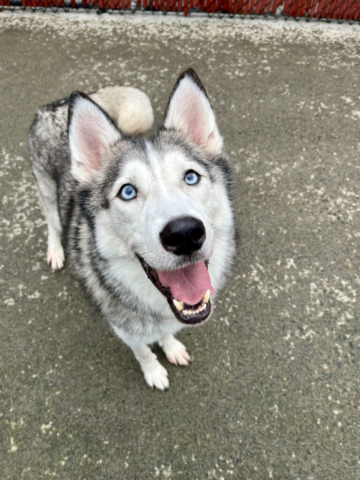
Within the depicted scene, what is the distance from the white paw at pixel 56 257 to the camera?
344 cm

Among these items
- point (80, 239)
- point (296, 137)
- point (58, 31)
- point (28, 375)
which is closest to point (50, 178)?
point (80, 239)

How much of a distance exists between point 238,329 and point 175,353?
0.66m

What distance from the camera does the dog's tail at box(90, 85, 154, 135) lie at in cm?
323

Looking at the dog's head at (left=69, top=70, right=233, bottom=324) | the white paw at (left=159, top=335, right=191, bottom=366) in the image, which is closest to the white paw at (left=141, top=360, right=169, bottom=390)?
the white paw at (left=159, top=335, right=191, bottom=366)

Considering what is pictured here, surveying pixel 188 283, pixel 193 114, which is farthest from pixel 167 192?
pixel 193 114

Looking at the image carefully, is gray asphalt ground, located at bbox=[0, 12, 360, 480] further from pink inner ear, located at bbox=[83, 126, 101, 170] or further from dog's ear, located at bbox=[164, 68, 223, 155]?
dog's ear, located at bbox=[164, 68, 223, 155]

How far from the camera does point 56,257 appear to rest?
3455 mm

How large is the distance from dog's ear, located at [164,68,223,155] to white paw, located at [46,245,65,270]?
6.36 feet

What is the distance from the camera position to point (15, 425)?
2617 millimetres

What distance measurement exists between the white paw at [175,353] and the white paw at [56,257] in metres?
1.46

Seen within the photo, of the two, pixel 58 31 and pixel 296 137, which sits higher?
pixel 58 31

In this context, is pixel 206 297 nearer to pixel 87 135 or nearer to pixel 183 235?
pixel 183 235

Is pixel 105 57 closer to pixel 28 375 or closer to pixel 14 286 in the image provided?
pixel 14 286

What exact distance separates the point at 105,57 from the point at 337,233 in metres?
4.80
